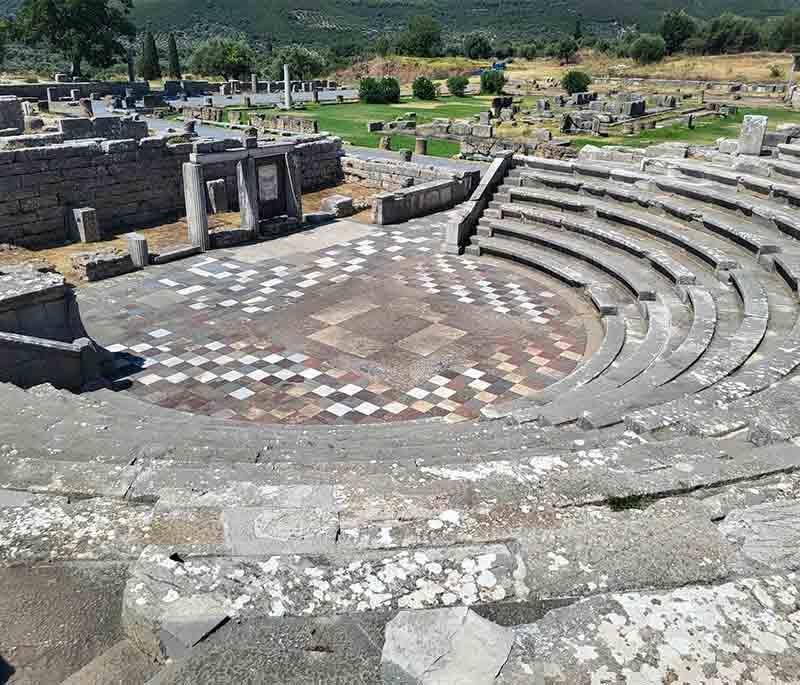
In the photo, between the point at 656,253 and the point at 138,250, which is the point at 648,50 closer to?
the point at 656,253

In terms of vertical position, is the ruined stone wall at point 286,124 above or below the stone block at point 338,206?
above

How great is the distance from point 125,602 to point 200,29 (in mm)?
161854

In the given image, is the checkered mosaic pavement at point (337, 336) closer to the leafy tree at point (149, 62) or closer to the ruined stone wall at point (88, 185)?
the ruined stone wall at point (88, 185)

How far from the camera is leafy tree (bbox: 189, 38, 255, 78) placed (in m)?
62.9

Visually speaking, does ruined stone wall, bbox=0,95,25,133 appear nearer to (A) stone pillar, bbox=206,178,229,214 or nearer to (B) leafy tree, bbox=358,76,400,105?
(A) stone pillar, bbox=206,178,229,214

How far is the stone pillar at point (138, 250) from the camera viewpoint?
1506 centimetres

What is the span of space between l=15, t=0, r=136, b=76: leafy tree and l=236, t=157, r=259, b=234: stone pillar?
1986 inches

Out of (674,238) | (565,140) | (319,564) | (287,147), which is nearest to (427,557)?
(319,564)

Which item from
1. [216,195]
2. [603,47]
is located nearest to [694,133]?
[216,195]

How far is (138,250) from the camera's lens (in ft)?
49.5

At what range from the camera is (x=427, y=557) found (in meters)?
3.29

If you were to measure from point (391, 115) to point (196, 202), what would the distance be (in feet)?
93.4

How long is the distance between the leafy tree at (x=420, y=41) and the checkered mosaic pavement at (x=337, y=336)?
77697 mm

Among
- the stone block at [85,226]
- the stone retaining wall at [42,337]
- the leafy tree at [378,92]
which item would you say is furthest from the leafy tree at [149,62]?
the stone retaining wall at [42,337]
